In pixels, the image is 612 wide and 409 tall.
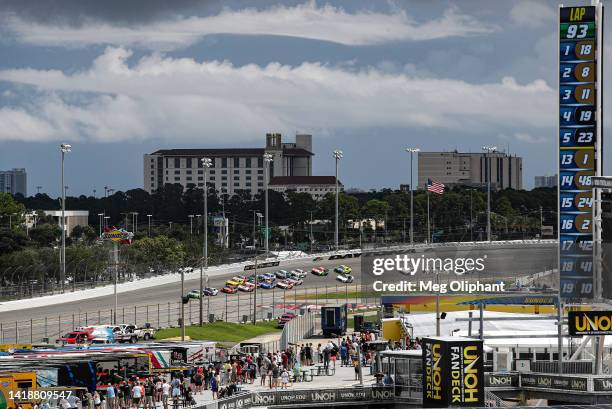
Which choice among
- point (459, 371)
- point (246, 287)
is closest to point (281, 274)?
point (246, 287)

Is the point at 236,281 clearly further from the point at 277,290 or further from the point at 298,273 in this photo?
the point at 298,273

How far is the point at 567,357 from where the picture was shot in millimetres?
53656

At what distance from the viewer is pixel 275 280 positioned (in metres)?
142

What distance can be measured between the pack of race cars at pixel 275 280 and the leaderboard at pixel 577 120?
207ft

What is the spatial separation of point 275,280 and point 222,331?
187 ft

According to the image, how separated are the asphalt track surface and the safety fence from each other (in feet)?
1.71

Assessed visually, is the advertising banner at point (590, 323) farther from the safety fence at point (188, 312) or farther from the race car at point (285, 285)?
the race car at point (285, 285)

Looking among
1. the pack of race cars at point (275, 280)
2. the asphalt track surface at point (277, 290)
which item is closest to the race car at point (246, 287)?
the pack of race cars at point (275, 280)

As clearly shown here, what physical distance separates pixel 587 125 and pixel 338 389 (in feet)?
61.1

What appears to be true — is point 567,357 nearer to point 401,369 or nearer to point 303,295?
point 401,369

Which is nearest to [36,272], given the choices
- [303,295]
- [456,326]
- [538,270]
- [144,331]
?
[303,295]

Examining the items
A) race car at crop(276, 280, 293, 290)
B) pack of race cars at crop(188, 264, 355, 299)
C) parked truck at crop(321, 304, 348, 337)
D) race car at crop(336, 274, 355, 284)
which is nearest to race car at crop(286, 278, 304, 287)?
pack of race cars at crop(188, 264, 355, 299)

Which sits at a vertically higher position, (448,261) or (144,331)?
(448,261)

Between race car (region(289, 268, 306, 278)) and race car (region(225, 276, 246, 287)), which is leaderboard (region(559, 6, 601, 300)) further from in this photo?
race car (region(289, 268, 306, 278))
